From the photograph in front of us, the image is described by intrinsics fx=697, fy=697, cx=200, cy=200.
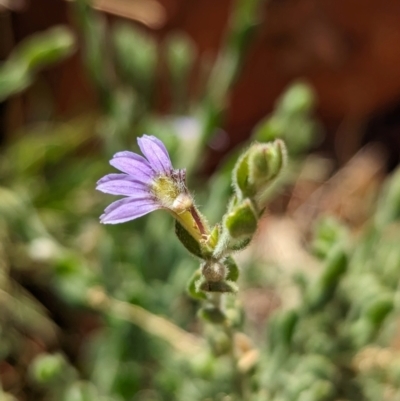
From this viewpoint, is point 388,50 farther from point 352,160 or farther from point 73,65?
point 73,65

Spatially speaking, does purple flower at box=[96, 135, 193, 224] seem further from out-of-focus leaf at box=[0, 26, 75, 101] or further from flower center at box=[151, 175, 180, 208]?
out-of-focus leaf at box=[0, 26, 75, 101]

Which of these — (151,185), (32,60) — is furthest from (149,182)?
(32,60)

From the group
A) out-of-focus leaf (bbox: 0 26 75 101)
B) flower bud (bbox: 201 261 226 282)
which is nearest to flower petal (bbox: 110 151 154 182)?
flower bud (bbox: 201 261 226 282)

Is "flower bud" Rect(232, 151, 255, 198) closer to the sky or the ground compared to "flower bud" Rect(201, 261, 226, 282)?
closer to the sky

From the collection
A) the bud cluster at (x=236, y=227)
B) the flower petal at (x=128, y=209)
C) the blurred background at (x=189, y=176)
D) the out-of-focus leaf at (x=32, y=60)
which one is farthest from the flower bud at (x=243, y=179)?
the out-of-focus leaf at (x=32, y=60)

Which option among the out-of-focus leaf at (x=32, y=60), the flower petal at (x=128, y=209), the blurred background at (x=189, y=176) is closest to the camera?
the flower petal at (x=128, y=209)

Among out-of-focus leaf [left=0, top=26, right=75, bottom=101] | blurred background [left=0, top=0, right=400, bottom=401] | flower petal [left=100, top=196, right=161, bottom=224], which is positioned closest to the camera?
flower petal [left=100, top=196, right=161, bottom=224]

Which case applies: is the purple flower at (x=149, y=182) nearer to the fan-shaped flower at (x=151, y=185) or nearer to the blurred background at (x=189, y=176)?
the fan-shaped flower at (x=151, y=185)

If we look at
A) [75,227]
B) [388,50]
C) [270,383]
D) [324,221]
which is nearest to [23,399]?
[75,227]

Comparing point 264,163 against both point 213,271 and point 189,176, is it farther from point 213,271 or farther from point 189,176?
point 189,176
